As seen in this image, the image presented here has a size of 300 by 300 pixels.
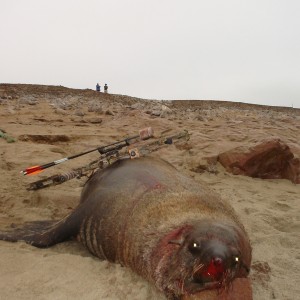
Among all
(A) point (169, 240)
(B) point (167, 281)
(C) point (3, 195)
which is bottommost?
(C) point (3, 195)

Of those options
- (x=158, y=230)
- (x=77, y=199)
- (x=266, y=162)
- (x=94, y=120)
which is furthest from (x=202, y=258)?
(x=94, y=120)

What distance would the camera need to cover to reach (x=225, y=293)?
1868 mm

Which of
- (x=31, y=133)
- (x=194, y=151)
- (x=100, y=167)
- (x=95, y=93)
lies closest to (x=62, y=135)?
(x=31, y=133)

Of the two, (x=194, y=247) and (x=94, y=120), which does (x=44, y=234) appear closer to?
(x=194, y=247)

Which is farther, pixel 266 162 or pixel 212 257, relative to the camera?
pixel 266 162

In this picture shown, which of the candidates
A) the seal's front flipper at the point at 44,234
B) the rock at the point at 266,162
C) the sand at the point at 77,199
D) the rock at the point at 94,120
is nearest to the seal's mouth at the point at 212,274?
the sand at the point at 77,199

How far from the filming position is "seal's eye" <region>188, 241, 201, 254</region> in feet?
6.02

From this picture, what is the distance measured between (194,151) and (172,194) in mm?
3546

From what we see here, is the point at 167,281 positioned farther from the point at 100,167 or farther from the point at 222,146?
the point at 222,146

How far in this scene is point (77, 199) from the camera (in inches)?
167

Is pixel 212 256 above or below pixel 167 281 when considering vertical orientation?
above

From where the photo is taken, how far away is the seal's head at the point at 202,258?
178 cm

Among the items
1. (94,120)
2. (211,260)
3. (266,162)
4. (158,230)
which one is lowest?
(94,120)

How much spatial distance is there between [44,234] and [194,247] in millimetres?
1512
